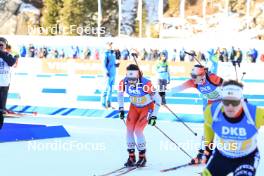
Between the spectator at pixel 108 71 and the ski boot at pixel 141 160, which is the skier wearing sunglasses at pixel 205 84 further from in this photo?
the spectator at pixel 108 71

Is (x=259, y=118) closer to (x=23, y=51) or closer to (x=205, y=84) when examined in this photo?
(x=205, y=84)

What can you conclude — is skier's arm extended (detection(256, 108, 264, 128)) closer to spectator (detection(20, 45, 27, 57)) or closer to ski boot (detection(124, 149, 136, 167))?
ski boot (detection(124, 149, 136, 167))

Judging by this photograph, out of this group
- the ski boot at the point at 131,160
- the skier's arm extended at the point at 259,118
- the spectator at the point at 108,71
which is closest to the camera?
the skier's arm extended at the point at 259,118

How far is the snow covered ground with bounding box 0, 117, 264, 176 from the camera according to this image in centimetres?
683

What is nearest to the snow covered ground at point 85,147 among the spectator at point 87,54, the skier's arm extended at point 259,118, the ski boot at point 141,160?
the ski boot at point 141,160

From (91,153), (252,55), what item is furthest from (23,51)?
(91,153)

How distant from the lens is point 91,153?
320 inches

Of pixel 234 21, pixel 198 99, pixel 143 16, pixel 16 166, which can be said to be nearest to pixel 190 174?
Result: pixel 16 166

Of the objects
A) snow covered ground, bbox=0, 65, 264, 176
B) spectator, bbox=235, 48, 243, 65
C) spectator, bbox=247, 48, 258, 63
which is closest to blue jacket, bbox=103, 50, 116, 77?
snow covered ground, bbox=0, 65, 264, 176

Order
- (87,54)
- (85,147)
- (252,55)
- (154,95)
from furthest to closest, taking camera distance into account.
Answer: (252,55), (87,54), (85,147), (154,95)

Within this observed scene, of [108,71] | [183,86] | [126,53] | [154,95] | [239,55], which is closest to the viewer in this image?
[183,86]

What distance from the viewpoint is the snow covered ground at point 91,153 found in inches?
269

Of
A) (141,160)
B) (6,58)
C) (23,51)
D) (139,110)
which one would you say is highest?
(6,58)

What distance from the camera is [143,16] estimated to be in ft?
104
